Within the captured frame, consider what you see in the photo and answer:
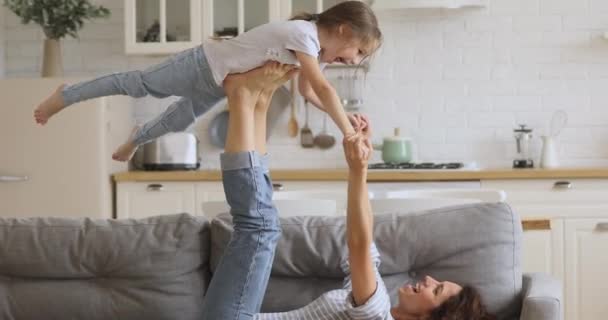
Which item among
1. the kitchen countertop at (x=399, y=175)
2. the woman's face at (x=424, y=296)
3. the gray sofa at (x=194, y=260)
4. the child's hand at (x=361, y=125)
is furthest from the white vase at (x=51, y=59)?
the woman's face at (x=424, y=296)

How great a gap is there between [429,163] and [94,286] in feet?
8.90

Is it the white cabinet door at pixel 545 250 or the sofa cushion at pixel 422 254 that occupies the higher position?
the sofa cushion at pixel 422 254

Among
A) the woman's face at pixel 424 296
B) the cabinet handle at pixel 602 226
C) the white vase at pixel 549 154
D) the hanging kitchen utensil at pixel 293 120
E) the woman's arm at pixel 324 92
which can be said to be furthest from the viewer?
the hanging kitchen utensil at pixel 293 120

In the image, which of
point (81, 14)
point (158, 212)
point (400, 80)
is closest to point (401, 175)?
point (400, 80)

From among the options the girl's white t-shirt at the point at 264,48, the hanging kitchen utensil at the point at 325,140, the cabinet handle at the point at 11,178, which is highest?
the girl's white t-shirt at the point at 264,48

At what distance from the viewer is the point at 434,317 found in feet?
8.07

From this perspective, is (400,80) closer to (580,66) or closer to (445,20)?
(445,20)

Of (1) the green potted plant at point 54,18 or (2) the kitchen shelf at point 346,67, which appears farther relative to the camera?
(2) the kitchen shelf at point 346,67

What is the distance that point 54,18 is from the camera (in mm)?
5211

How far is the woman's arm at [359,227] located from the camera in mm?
2225

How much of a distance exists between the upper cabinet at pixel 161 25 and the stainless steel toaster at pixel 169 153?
1.63 feet

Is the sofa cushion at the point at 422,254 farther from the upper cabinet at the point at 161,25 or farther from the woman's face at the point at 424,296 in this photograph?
the upper cabinet at the point at 161,25

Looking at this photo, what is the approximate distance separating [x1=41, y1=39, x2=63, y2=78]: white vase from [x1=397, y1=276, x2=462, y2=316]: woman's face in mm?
3294

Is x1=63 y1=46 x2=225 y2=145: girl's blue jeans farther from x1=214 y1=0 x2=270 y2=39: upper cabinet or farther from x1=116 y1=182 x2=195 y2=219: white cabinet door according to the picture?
x1=214 y1=0 x2=270 y2=39: upper cabinet
